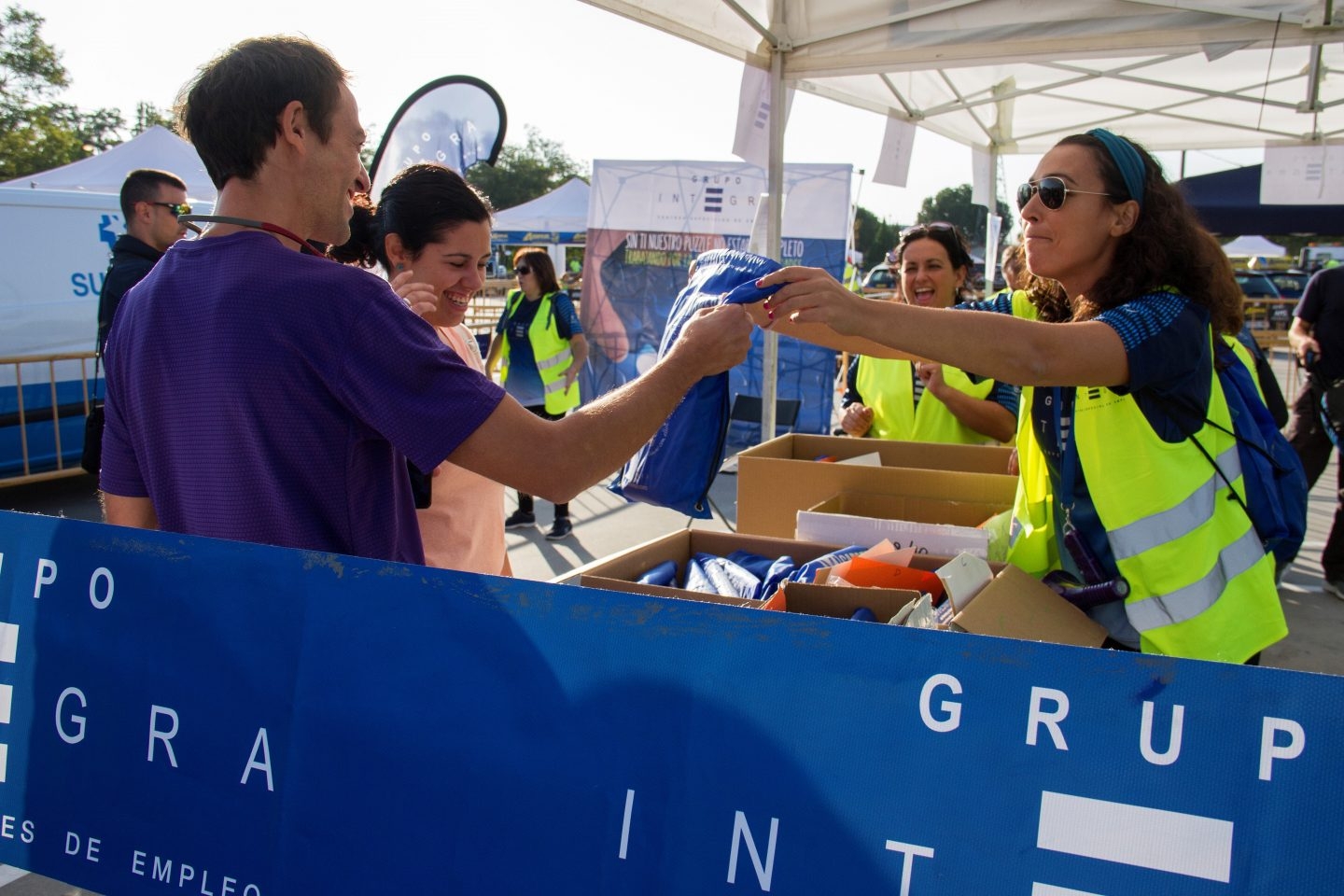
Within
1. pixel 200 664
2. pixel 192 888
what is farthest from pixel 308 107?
pixel 192 888

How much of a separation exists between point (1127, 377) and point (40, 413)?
7.41m

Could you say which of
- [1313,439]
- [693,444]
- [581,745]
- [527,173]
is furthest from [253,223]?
[527,173]

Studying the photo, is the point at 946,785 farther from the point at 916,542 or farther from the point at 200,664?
the point at 916,542

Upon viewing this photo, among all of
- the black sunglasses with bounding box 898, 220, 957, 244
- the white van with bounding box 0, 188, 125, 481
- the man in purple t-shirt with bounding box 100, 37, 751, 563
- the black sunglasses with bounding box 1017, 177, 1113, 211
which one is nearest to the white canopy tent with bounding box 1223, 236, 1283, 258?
the black sunglasses with bounding box 898, 220, 957, 244

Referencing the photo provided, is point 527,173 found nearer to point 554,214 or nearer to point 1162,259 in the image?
point 554,214

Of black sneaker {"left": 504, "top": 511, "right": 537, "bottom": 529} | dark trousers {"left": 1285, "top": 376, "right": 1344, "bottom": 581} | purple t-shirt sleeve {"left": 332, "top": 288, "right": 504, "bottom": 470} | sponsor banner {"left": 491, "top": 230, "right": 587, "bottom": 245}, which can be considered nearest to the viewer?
purple t-shirt sleeve {"left": 332, "top": 288, "right": 504, "bottom": 470}

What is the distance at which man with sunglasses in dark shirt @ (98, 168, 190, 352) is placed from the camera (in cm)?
460

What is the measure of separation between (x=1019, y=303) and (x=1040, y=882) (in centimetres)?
169

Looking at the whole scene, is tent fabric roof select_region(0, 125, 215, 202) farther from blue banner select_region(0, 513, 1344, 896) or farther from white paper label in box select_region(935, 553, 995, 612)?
white paper label in box select_region(935, 553, 995, 612)

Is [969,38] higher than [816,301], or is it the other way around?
[969,38]

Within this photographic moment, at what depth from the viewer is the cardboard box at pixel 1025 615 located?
182 centimetres

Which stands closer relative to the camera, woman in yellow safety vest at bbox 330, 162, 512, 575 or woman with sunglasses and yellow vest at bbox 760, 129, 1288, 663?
woman with sunglasses and yellow vest at bbox 760, 129, 1288, 663

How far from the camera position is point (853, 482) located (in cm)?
310

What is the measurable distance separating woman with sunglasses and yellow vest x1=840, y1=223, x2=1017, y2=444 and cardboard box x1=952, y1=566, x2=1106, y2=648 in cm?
172
